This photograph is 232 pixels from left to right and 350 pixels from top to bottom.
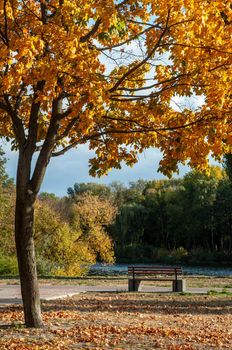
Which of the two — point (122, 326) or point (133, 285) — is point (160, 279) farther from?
point (122, 326)

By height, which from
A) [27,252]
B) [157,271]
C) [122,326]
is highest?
[27,252]

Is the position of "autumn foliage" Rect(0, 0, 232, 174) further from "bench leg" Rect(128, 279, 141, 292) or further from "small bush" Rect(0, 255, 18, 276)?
"small bush" Rect(0, 255, 18, 276)

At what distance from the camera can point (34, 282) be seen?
10.0 m

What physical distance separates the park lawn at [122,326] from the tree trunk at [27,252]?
35 cm

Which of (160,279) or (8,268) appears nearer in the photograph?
(160,279)

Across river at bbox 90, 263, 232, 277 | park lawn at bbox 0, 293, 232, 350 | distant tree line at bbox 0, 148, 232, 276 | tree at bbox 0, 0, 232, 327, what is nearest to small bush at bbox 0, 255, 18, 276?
distant tree line at bbox 0, 148, 232, 276

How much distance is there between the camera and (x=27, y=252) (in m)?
9.97

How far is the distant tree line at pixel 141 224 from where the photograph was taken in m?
39.0

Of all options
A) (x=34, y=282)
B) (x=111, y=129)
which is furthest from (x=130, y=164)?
(x=34, y=282)

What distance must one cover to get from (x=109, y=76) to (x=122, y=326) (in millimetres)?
4608

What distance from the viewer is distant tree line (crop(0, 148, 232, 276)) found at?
128ft

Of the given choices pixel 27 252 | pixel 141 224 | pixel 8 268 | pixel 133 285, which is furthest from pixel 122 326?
pixel 141 224

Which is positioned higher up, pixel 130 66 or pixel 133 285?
pixel 130 66

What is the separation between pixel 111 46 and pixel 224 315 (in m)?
7.56
